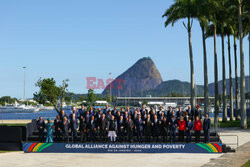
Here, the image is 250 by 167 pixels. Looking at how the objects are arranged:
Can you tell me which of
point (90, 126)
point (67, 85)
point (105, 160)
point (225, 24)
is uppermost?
point (225, 24)

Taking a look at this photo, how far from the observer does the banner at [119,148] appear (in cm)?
2056

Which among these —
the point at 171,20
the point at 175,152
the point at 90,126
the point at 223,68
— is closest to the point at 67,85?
the point at 171,20

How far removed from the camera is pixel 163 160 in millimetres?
18141

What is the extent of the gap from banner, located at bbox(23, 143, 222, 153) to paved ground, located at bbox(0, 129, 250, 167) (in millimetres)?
832

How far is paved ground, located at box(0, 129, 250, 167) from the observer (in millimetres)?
17047

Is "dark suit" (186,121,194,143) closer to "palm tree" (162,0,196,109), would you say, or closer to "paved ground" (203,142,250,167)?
"paved ground" (203,142,250,167)

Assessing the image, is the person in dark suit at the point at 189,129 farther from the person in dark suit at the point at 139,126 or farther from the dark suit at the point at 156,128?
the person in dark suit at the point at 139,126

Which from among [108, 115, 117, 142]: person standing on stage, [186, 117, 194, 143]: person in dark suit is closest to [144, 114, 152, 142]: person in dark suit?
[108, 115, 117, 142]: person standing on stage

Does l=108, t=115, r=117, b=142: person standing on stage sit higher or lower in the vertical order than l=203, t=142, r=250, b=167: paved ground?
higher

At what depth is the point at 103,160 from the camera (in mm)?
18438

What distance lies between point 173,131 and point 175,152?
6.01 feet

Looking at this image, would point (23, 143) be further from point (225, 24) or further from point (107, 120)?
point (225, 24)

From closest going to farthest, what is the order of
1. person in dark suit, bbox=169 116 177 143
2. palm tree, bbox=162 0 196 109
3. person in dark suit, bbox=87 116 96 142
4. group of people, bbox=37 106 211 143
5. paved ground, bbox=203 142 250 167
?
paved ground, bbox=203 142 250 167
person in dark suit, bbox=169 116 177 143
group of people, bbox=37 106 211 143
person in dark suit, bbox=87 116 96 142
palm tree, bbox=162 0 196 109

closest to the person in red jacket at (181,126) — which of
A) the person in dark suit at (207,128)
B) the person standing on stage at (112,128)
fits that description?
the person in dark suit at (207,128)
